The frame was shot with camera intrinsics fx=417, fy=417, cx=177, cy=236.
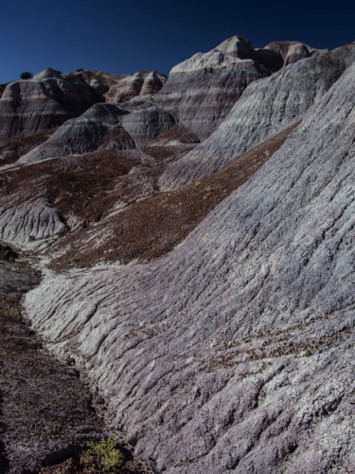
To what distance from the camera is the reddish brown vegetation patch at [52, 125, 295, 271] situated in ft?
81.8

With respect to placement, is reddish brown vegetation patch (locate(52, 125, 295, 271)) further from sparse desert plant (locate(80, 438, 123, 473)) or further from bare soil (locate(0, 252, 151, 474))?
sparse desert plant (locate(80, 438, 123, 473))

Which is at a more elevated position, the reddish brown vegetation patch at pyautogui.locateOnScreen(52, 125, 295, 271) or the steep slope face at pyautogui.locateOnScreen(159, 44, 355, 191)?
the steep slope face at pyautogui.locateOnScreen(159, 44, 355, 191)

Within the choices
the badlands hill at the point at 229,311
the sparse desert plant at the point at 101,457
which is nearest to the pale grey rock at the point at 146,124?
the badlands hill at the point at 229,311

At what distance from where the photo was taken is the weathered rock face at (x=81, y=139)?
69.4m

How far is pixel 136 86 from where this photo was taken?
113188 mm

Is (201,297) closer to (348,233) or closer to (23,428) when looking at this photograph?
(348,233)

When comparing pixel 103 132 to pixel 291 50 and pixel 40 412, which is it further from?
pixel 291 50

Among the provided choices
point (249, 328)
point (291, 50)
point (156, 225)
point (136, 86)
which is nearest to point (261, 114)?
point (156, 225)

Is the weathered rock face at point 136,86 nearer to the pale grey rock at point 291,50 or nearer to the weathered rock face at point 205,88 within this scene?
the weathered rock face at point 205,88

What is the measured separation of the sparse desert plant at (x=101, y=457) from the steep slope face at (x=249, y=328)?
88 cm

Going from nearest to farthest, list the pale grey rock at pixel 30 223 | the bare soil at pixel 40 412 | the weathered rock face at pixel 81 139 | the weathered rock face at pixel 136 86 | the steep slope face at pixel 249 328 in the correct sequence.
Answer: the steep slope face at pixel 249 328 → the bare soil at pixel 40 412 → the pale grey rock at pixel 30 223 → the weathered rock face at pixel 81 139 → the weathered rock face at pixel 136 86

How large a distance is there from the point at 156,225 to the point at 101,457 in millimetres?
18277

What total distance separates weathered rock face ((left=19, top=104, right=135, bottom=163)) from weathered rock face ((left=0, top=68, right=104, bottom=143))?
18570 millimetres

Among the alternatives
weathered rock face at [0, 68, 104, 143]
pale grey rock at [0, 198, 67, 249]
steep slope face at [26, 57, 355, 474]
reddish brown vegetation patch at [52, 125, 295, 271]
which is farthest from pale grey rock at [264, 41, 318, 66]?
steep slope face at [26, 57, 355, 474]
